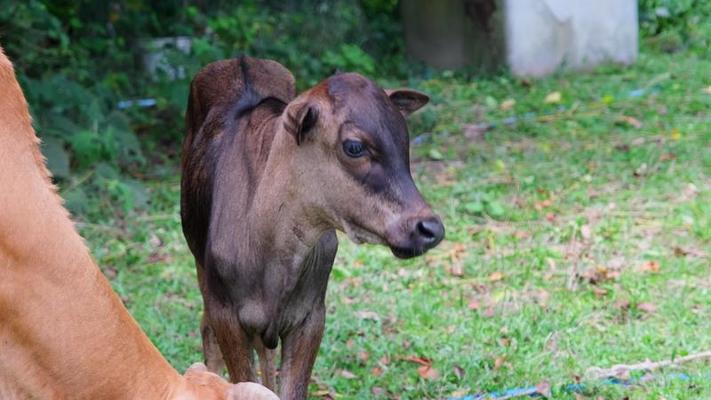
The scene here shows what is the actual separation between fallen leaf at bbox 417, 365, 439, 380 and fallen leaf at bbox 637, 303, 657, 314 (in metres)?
1.22

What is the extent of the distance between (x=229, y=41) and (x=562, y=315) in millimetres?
5529

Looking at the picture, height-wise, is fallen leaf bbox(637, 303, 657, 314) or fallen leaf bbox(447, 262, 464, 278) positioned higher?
fallen leaf bbox(637, 303, 657, 314)

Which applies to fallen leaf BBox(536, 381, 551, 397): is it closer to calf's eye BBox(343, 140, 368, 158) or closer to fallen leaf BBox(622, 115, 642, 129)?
calf's eye BBox(343, 140, 368, 158)

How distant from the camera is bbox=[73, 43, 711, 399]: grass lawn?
561 centimetres

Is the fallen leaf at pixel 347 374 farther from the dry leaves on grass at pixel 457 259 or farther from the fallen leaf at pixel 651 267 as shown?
the fallen leaf at pixel 651 267

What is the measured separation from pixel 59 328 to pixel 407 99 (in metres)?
1.93

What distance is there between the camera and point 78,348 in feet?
10.3

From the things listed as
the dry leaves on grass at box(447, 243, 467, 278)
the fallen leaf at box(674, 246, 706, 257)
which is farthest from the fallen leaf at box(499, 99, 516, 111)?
the fallen leaf at box(674, 246, 706, 257)

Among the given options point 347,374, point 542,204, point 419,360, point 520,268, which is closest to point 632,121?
point 542,204

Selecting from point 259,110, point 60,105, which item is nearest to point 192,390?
point 259,110

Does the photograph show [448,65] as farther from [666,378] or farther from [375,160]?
[375,160]

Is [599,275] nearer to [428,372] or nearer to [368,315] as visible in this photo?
[368,315]

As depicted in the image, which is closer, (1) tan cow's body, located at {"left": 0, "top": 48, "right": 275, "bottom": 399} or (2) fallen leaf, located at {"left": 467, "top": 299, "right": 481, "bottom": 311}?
(1) tan cow's body, located at {"left": 0, "top": 48, "right": 275, "bottom": 399}

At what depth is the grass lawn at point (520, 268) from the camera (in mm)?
5609
